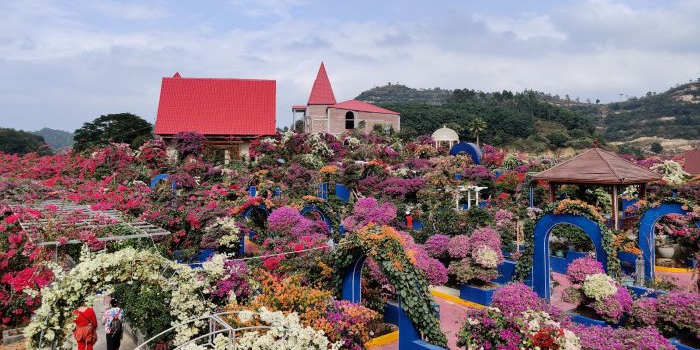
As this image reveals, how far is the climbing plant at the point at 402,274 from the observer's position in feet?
21.4

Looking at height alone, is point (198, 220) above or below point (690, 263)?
above

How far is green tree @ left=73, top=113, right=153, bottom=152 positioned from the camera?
102 feet

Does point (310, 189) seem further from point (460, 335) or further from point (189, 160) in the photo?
point (460, 335)

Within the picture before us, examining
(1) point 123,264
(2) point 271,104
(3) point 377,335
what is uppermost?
(2) point 271,104

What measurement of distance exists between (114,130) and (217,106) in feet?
24.3

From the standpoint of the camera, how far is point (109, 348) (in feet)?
24.6

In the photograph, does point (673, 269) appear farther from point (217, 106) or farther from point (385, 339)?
point (217, 106)

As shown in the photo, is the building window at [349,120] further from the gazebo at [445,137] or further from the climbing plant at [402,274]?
the climbing plant at [402,274]

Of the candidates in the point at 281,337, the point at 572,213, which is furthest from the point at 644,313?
the point at 281,337

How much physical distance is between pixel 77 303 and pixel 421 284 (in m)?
4.87

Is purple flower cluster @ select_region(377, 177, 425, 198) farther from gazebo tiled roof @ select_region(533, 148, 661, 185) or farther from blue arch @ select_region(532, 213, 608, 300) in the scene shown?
blue arch @ select_region(532, 213, 608, 300)

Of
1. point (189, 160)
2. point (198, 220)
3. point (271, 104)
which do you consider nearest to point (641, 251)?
point (198, 220)

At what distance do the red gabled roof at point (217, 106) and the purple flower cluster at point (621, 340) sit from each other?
25305 millimetres

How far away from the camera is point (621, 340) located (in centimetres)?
620
